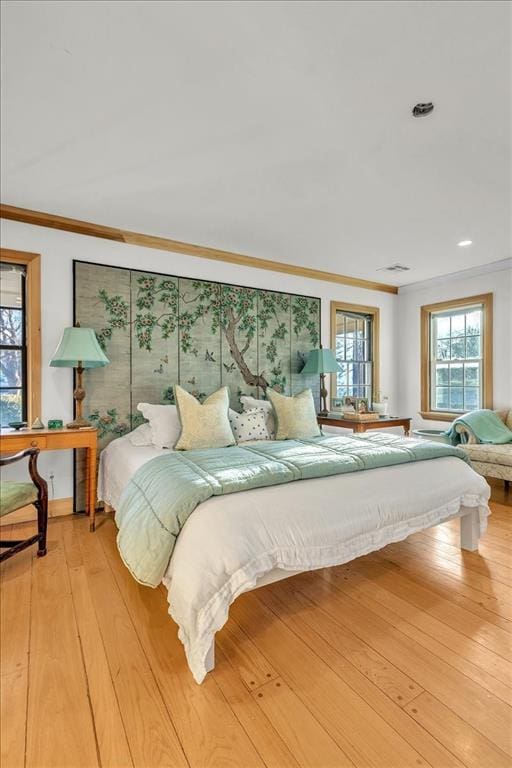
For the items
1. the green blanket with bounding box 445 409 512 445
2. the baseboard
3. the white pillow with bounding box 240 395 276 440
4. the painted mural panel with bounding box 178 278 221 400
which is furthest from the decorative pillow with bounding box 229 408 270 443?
the green blanket with bounding box 445 409 512 445

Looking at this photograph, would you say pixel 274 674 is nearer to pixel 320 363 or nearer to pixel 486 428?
pixel 320 363

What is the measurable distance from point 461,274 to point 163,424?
4.03m

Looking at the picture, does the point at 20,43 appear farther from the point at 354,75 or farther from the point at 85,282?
the point at 85,282

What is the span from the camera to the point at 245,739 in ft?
3.96

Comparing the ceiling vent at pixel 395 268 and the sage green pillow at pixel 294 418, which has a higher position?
the ceiling vent at pixel 395 268

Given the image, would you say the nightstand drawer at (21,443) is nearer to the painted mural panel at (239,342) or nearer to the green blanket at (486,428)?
the painted mural panel at (239,342)

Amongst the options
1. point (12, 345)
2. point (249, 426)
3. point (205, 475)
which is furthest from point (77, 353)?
point (205, 475)

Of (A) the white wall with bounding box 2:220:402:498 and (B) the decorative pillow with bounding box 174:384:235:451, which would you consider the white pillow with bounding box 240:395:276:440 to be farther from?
(A) the white wall with bounding box 2:220:402:498

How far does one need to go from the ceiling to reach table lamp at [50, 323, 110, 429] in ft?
3.24

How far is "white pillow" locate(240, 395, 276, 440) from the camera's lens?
11.5 ft

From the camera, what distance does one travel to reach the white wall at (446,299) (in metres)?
4.28

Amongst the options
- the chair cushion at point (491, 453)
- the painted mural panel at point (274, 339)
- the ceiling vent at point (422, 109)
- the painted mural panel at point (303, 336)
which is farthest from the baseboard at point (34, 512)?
the chair cushion at point (491, 453)

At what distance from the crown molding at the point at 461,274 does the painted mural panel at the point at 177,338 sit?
1.73m

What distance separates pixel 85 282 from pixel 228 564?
273 centimetres
